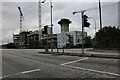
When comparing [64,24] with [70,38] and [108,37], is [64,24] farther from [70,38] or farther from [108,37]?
[108,37]

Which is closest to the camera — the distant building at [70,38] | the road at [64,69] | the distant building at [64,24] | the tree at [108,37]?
the road at [64,69]

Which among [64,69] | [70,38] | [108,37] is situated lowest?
[64,69]

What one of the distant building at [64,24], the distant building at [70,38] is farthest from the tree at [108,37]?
the distant building at [64,24]

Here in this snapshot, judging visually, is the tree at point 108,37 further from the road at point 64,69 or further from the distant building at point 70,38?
the distant building at point 70,38

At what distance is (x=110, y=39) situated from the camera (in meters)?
58.1

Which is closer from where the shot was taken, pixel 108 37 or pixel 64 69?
pixel 64 69

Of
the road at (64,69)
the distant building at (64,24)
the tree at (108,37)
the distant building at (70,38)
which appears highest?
the distant building at (64,24)

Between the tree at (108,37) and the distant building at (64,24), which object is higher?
the distant building at (64,24)

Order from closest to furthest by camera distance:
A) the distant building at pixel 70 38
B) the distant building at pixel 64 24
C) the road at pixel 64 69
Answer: the road at pixel 64 69, the distant building at pixel 70 38, the distant building at pixel 64 24

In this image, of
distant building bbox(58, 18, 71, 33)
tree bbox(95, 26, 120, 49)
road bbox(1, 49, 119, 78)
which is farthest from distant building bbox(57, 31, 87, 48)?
road bbox(1, 49, 119, 78)

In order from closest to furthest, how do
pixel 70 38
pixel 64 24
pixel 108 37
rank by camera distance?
pixel 108 37 < pixel 70 38 < pixel 64 24

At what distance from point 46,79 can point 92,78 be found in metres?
2.07

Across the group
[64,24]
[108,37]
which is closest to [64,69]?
[108,37]

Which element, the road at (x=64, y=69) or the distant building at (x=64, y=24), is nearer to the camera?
the road at (x=64, y=69)
